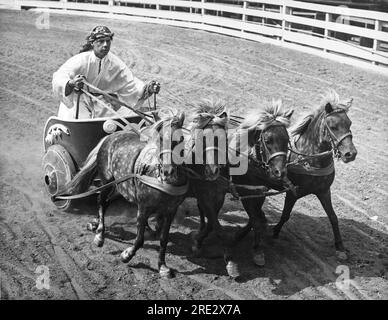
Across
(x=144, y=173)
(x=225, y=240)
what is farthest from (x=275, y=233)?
(x=144, y=173)

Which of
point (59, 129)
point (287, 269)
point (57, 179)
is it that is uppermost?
point (59, 129)

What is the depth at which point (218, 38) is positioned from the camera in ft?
58.9

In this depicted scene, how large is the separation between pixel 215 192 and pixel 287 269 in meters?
1.19

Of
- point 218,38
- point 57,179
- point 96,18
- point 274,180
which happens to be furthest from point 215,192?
point 96,18

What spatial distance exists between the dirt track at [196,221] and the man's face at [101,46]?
2052mm

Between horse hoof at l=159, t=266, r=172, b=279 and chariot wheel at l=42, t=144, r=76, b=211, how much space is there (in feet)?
6.15

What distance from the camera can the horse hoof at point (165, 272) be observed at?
609 centimetres

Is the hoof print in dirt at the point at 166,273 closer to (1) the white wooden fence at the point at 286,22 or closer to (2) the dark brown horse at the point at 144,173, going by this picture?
(2) the dark brown horse at the point at 144,173

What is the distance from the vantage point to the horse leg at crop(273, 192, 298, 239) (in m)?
6.83

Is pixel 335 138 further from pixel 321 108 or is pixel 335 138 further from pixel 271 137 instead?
pixel 271 137

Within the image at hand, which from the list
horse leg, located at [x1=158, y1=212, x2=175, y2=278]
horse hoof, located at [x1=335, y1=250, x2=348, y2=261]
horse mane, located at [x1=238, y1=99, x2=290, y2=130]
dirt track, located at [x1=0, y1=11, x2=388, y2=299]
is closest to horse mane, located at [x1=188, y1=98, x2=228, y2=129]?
horse mane, located at [x1=238, y1=99, x2=290, y2=130]

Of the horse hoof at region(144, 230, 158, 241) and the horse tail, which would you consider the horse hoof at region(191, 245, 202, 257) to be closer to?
the horse hoof at region(144, 230, 158, 241)
